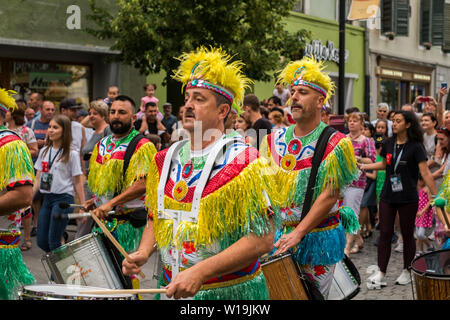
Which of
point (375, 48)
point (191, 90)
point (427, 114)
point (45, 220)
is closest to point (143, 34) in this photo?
point (427, 114)

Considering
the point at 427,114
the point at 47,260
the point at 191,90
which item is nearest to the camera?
the point at 191,90

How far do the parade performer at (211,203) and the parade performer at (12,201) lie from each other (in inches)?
52.3

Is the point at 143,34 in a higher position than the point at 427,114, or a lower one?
higher

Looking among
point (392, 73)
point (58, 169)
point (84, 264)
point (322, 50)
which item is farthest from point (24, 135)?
point (392, 73)

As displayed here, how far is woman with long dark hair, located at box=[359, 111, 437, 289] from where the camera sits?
22.5 feet

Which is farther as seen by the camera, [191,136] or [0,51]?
[0,51]

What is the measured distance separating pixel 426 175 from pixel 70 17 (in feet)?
35.1

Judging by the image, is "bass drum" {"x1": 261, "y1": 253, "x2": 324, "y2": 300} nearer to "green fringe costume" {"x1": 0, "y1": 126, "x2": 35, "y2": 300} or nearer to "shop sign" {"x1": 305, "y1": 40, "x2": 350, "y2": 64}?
"green fringe costume" {"x1": 0, "y1": 126, "x2": 35, "y2": 300}

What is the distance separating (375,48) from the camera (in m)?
24.4

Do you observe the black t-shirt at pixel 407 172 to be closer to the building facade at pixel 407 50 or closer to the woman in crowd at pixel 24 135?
the woman in crowd at pixel 24 135

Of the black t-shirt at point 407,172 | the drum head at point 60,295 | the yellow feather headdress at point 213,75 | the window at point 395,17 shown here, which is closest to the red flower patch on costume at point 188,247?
the drum head at point 60,295

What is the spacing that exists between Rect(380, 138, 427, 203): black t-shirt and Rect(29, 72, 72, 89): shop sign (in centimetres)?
992

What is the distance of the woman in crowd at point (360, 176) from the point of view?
853 cm
